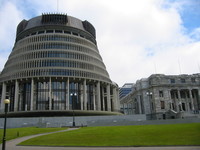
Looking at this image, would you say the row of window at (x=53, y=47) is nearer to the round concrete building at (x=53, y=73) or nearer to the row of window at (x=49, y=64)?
→ the round concrete building at (x=53, y=73)

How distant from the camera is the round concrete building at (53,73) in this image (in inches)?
2739

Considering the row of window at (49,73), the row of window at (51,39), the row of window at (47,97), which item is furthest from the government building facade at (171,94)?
the row of window at (51,39)

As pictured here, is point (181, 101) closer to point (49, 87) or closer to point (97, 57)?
point (97, 57)

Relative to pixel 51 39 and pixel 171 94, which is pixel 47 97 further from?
pixel 171 94

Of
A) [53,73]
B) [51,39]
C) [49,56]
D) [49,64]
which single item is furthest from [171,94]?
[51,39]

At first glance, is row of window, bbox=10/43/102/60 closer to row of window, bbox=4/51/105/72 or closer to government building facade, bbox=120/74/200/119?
row of window, bbox=4/51/105/72

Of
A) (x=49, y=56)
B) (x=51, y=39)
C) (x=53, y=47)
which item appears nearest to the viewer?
(x=49, y=56)

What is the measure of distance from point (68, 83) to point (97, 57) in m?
20.6

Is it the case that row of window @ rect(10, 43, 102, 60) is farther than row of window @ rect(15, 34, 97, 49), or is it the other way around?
row of window @ rect(15, 34, 97, 49)

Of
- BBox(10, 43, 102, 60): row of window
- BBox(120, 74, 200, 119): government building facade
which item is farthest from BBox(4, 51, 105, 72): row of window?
BBox(120, 74, 200, 119): government building facade

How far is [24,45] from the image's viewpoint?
258 ft

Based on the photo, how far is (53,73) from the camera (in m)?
70.0

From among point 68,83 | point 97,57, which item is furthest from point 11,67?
point 97,57

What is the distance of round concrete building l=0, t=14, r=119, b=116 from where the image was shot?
6956 cm
